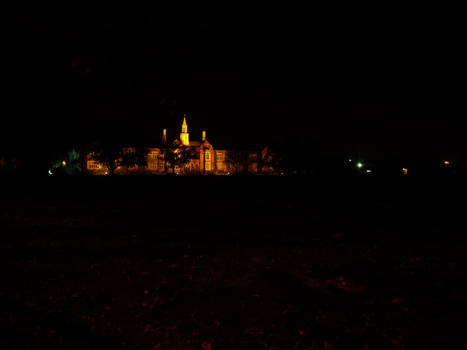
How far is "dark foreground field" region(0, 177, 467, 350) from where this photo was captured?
5.14 meters

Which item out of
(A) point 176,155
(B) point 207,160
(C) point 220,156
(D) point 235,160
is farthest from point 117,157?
(C) point 220,156

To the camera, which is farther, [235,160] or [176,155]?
[235,160]

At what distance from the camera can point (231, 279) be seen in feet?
24.7

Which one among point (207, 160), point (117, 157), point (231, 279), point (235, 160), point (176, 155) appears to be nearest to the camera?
point (231, 279)

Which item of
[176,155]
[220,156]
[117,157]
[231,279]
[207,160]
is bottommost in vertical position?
[231,279]

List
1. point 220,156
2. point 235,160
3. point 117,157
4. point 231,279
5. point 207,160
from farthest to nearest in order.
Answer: point 220,156, point 207,160, point 235,160, point 117,157, point 231,279

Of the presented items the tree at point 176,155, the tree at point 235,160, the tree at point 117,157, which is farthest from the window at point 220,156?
the tree at point 117,157

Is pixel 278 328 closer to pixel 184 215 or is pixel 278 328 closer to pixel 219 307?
pixel 219 307

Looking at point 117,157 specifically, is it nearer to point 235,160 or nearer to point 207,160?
point 207,160

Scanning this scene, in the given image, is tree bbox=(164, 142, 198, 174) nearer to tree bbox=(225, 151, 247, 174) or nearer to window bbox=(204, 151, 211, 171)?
window bbox=(204, 151, 211, 171)


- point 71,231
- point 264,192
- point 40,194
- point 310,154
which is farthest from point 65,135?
point 310,154

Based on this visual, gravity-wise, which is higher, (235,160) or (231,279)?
(235,160)

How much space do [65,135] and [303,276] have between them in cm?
1502

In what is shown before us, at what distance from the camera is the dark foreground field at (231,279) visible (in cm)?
514
